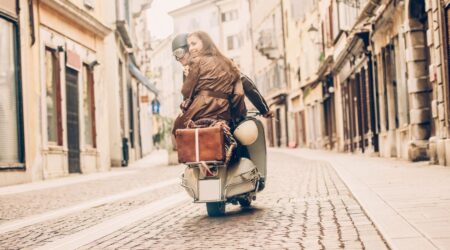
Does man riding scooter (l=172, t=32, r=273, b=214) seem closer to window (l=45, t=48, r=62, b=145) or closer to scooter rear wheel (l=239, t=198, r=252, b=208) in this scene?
scooter rear wheel (l=239, t=198, r=252, b=208)

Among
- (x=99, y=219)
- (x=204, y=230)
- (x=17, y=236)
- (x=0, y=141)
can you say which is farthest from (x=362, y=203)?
(x=0, y=141)

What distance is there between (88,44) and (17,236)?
17642 millimetres

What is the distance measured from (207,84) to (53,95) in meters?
13.5

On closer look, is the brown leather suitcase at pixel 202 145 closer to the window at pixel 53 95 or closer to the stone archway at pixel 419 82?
the stone archway at pixel 419 82

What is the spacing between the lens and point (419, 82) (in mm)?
17750

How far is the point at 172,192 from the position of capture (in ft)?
39.1

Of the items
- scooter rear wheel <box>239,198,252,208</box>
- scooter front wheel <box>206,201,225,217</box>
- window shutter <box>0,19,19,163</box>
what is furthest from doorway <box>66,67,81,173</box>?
scooter front wheel <box>206,201,225,217</box>

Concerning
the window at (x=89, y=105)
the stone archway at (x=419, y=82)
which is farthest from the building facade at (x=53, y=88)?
the stone archway at (x=419, y=82)

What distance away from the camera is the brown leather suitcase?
6988mm

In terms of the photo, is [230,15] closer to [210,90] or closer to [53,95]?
[53,95]

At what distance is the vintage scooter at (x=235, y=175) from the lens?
23.3 ft

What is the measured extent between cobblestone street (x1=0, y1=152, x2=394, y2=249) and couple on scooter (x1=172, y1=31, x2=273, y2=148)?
92 centimetres

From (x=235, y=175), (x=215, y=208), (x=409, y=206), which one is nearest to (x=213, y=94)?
(x=235, y=175)

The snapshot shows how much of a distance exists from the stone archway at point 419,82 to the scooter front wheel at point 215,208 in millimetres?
10707
